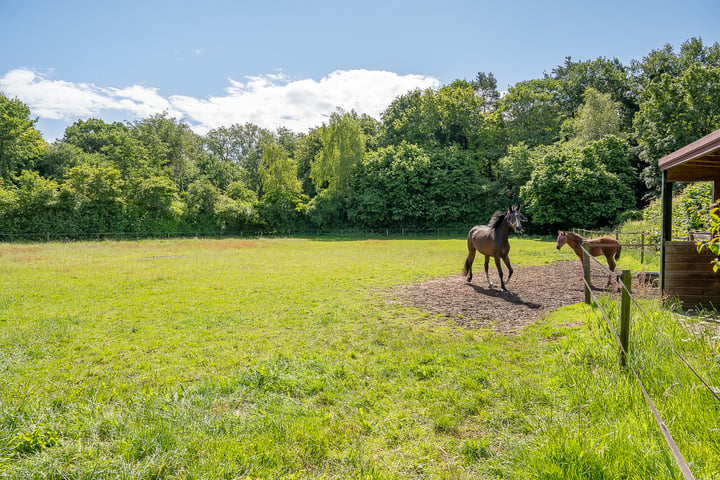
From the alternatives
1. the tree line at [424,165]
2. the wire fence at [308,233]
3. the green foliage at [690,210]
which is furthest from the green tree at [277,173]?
the green foliage at [690,210]

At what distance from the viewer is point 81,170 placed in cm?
3347

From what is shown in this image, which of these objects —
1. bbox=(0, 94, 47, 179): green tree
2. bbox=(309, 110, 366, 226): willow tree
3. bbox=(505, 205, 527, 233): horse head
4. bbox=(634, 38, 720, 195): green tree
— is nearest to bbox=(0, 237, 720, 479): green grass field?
bbox=(505, 205, 527, 233): horse head

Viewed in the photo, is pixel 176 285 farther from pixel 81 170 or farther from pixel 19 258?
pixel 81 170

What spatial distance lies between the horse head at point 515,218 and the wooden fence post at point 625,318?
19.9 ft

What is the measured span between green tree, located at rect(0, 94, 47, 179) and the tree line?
0.13 meters

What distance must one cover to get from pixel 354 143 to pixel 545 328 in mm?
39690

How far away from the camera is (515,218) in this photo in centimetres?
938

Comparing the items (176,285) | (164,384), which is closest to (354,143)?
(176,285)

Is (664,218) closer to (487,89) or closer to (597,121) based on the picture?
(597,121)

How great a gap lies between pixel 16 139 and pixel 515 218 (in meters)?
50.9

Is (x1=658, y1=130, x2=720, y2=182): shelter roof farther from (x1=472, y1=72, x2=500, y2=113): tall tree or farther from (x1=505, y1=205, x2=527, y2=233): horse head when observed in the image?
(x1=472, y1=72, x2=500, y2=113): tall tree

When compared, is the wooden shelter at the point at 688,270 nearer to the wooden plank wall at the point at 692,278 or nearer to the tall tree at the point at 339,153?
the wooden plank wall at the point at 692,278

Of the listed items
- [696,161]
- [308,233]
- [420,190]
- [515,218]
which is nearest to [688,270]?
[696,161]

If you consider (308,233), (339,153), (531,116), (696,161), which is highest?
(531,116)
